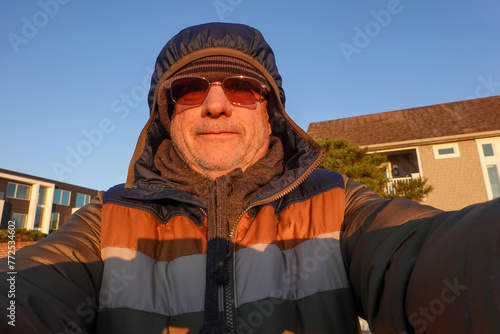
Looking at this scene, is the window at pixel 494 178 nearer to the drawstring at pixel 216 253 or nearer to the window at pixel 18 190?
the drawstring at pixel 216 253

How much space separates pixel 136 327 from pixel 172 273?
29 cm

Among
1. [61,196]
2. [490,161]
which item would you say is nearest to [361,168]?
[490,161]

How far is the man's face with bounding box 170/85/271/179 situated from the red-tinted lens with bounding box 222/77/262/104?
0.05 metres

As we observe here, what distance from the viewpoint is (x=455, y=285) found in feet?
2.70

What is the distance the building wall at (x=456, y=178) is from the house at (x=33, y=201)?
2999cm

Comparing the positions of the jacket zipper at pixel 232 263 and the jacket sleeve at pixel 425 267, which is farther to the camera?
the jacket zipper at pixel 232 263

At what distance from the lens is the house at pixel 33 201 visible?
1171 inches

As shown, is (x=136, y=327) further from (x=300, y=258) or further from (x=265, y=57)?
(x=265, y=57)

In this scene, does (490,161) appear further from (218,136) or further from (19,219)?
(19,219)

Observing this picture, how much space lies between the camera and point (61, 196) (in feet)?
125

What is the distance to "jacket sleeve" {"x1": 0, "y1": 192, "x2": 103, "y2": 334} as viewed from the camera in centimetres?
101

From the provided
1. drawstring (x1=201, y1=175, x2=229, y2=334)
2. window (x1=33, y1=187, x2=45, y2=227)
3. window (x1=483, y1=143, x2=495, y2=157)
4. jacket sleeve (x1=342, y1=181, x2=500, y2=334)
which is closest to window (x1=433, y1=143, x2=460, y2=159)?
window (x1=483, y1=143, x2=495, y2=157)

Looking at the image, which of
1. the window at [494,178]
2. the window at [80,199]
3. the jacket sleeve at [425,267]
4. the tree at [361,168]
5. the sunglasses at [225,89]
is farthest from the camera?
the window at [80,199]

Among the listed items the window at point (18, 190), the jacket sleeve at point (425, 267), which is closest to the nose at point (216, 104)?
the jacket sleeve at point (425, 267)
